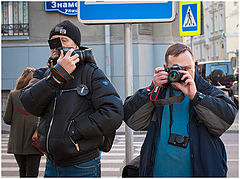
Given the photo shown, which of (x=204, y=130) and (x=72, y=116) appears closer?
(x=204, y=130)

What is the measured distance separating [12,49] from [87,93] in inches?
586

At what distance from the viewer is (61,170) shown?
118 inches

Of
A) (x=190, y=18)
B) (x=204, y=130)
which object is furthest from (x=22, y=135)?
(x=190, y=18)

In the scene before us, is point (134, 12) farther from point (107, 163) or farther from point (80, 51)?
→ point (107, 163)

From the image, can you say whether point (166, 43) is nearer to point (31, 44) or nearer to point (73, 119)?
point (31, 44)

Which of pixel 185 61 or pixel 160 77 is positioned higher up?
pixel 185 61

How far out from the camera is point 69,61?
9.70ft

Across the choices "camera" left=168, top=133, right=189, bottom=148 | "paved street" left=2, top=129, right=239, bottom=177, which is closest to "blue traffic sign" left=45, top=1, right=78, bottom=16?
"paved street" left=2, top=129, right=239, bottom=177

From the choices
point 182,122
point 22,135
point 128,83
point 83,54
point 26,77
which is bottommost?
point 22,135

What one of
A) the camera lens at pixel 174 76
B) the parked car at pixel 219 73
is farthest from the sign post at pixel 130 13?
the parked car at pixel 219 73

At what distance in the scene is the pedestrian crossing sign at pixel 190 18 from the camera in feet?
37.3

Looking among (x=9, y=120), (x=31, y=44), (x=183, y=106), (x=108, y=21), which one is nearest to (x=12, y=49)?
(x=31, y=44)

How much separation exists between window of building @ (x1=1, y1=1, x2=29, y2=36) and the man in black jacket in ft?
47.9

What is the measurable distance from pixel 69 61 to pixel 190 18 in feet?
29.9
